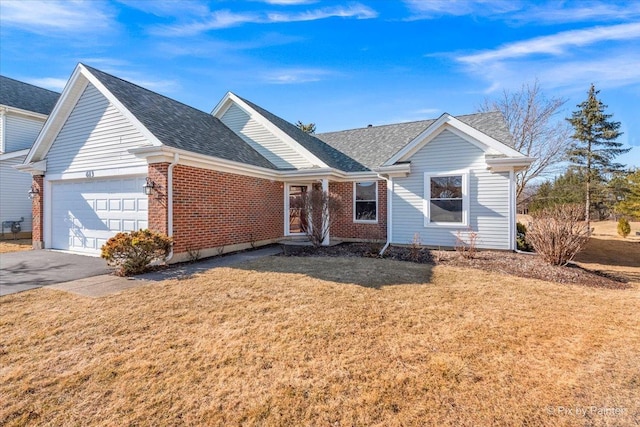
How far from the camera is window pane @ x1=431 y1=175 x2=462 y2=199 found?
1037cm

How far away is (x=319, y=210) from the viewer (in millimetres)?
10953

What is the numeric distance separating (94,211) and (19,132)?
12774 mm

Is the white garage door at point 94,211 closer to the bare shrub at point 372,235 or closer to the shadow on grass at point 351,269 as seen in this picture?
the shadow on grass at point 351,269

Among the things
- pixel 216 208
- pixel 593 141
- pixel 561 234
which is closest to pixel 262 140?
pixel 216 208

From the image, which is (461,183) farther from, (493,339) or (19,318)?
(19,318)

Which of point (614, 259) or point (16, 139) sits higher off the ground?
point (16, 139)

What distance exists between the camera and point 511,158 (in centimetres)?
927

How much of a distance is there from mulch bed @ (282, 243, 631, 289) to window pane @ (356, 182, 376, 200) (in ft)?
7.93

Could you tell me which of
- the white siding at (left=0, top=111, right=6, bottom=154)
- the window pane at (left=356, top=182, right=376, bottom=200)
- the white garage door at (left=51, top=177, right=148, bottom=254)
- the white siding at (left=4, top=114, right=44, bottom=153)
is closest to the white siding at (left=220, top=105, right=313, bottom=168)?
the window pane at (left=356, top=182, right=376, bottom=200)

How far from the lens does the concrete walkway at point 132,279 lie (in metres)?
6.06

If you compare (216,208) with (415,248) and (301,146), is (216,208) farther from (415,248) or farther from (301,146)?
(415,248)

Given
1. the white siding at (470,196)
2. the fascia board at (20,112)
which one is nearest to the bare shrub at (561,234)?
the white siding at (470,196)

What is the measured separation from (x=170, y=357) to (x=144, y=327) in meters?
1.15

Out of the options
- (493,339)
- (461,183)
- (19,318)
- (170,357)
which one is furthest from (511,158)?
(19,318)
